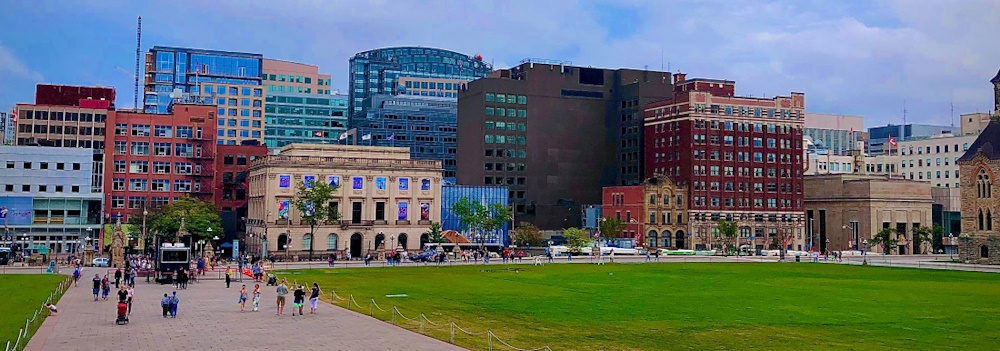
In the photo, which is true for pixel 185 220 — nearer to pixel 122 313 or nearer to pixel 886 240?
pixel 122 313

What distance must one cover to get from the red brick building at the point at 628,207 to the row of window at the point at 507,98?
28385 mm

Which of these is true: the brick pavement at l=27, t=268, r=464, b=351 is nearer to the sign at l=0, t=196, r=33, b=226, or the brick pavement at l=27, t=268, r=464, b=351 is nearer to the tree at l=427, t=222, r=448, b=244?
the tree at l=427, t=222, r=448, b=244

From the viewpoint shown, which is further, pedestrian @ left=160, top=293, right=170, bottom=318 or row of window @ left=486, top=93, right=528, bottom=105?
row of window @ left=486, top=93, right=528, bottom=105

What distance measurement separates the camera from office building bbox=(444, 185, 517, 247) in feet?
Answer: 522

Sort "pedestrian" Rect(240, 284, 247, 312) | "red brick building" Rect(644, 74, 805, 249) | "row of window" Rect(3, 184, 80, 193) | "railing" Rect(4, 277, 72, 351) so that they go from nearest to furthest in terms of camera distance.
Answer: "railing" Rect(4, 277, 72, 351)
"pedestrian" Rect(240, 284, 247, 312)
"row of window" Rect(3, 184, 80, 193)
"red brick building" Rect(644, 74, 805, 249)

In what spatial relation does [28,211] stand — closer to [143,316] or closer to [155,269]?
[155,269]

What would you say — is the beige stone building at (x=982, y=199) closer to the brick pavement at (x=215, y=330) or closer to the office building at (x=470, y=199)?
the office building at (x=470, y=199)

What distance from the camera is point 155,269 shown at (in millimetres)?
75312

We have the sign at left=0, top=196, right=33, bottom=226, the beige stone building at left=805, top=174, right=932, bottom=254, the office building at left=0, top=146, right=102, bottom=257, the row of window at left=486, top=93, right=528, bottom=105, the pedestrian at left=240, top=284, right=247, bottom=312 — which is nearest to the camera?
the pedestrian at left=240, top=284, right=247, bottom=312

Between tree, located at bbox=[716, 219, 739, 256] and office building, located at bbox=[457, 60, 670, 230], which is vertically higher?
office building, located at bbox=[457, 60, 670, 230]

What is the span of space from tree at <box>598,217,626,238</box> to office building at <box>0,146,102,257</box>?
80286 millimetres

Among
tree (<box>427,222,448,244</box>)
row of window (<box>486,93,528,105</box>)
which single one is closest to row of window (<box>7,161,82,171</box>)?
tree (<box>427,222,448,244</box>)

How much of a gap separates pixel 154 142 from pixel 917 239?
436 ft

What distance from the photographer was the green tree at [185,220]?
410 ft
